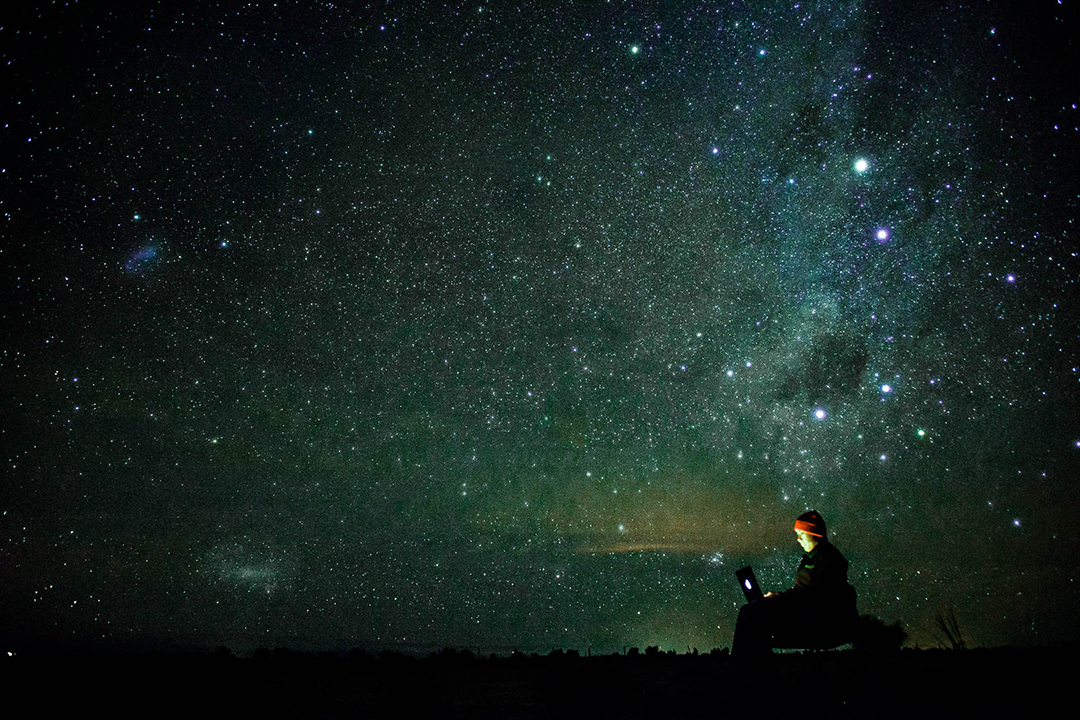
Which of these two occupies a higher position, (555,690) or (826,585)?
(826,585)

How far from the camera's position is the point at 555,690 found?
418 cm

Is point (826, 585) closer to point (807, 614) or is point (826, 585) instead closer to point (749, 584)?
point (807, 614)

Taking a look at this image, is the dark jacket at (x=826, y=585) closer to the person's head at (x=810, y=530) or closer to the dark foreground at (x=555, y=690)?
the person's head at (x=810, y=530)

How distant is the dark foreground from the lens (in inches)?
151

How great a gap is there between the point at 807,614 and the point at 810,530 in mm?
661

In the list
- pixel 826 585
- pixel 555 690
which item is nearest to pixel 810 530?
pixel 826 585

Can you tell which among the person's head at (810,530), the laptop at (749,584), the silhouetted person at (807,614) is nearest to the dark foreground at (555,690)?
the silhouetted person at (807,614)

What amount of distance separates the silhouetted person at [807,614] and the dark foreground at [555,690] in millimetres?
211

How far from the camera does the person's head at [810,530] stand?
498 cm

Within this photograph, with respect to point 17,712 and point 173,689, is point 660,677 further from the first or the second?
point 17,712

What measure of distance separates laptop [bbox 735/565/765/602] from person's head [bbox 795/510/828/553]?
474mm

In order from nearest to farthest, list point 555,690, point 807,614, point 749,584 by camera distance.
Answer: point 555,690 < point 807,614 < point 749,584

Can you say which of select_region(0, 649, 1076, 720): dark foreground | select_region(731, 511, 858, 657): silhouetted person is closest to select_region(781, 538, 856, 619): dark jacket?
select_region(731, 511, 858, 657): silhouetted person

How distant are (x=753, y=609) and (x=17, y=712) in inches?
179
